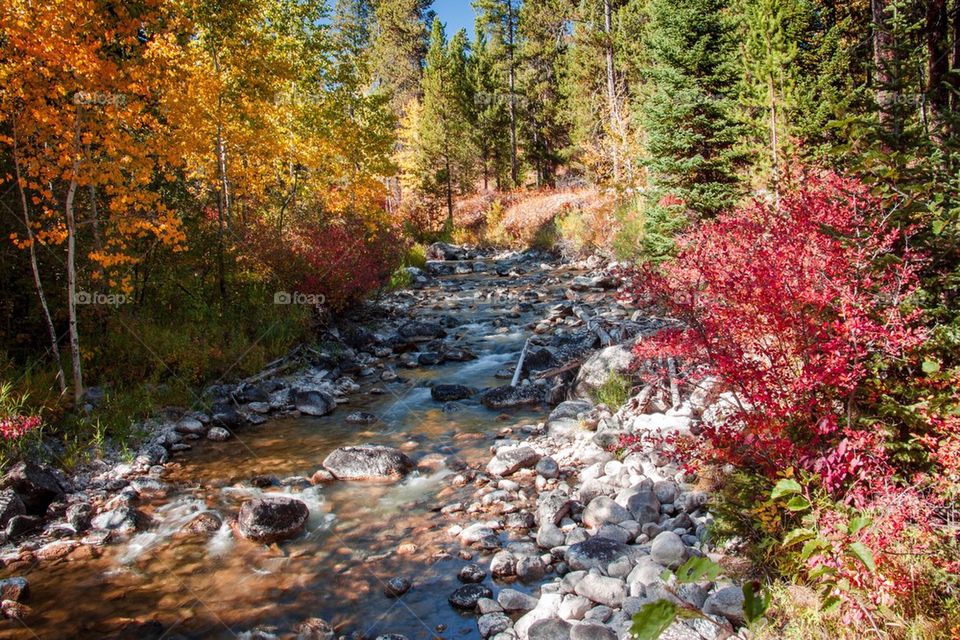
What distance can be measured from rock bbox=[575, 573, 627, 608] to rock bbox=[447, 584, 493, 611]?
780 millimetres

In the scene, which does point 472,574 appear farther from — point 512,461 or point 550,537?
point 512,461

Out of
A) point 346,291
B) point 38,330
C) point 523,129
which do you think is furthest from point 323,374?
point 523,129

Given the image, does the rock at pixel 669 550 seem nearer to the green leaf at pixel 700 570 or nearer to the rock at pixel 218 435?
the green leaf at pixel 700 570

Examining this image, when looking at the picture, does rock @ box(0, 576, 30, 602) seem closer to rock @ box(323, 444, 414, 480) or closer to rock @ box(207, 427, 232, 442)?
rock @ box(323, 444, 414, 480)

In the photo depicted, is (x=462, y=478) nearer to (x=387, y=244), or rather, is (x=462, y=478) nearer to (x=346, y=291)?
(x=346, y=291)

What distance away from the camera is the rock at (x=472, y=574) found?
5078mm

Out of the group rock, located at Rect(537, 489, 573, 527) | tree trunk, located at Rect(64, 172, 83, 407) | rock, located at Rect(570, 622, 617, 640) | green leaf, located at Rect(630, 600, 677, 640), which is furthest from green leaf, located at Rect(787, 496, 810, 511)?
tree trunk, located at Rect(64, 172, 83, 407)

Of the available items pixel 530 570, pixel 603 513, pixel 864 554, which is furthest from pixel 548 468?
pixel 864 554

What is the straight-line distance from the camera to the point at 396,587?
5023mm

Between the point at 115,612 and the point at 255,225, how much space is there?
10.3m

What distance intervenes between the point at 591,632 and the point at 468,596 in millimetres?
1221

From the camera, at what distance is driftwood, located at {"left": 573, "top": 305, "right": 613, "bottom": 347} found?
35.6ft

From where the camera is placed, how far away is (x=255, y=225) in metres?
13.8

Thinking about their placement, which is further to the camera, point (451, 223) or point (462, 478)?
point (451, 223)
